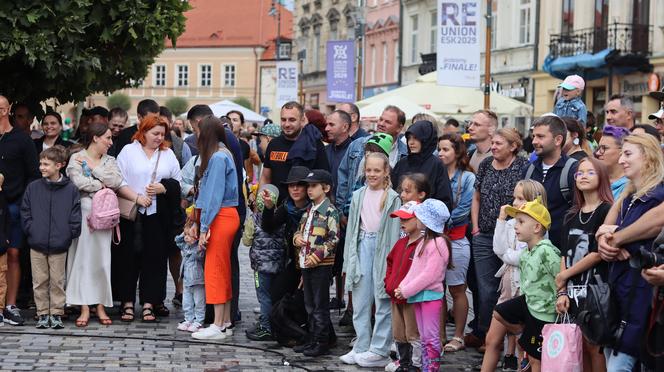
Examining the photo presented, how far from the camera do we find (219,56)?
309 feet


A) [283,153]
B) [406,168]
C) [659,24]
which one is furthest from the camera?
[659,24]

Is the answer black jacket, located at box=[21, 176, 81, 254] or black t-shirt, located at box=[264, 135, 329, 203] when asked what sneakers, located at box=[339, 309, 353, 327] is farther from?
black jacket, located at box=[21, 176, 81, 254]

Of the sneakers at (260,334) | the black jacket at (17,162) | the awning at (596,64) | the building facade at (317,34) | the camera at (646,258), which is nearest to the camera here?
the camera at (646,258)

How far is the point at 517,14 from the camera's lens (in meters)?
37.6

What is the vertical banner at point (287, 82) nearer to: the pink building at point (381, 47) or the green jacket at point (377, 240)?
the pink building at point (381, 47)

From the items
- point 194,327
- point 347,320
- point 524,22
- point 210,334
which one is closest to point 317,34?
point 524,22

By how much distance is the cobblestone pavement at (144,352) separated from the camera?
9.08 metres

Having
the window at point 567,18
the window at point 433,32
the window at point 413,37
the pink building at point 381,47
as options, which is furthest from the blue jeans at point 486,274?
the pink building at point 381,47

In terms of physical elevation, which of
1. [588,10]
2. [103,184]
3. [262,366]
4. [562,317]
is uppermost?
[588,10]

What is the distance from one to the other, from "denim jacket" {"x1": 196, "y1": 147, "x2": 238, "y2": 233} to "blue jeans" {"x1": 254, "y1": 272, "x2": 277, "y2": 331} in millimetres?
684

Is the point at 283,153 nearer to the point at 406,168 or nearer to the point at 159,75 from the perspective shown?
the point at 406,168

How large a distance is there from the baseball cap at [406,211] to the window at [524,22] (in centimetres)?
2881

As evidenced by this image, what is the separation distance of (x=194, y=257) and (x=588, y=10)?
2375 cm

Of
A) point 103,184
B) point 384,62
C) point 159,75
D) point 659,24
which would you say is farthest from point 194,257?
point 159,75
